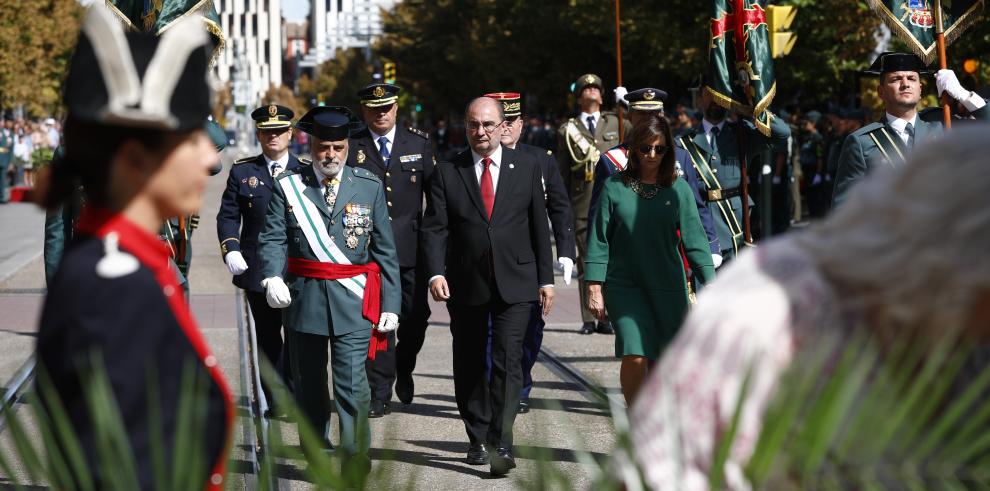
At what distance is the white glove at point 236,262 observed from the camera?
807 cm

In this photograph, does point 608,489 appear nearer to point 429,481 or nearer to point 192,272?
point 429,481

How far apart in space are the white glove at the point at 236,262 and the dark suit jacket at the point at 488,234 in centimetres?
104

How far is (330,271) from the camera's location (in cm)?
681

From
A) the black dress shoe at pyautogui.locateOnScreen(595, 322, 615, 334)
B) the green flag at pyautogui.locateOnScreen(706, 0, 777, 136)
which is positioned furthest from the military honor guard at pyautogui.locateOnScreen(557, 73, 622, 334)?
the green flag at pyautogui.locateOnScreen(706, 0, 777, 136)

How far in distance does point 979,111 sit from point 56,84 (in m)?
46.1

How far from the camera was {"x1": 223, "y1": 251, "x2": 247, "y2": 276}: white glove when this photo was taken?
807 centimetres

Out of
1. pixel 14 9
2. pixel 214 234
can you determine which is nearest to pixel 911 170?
pixel 214 234

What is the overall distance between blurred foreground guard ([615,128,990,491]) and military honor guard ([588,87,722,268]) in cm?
489

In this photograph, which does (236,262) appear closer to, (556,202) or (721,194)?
(556,202)

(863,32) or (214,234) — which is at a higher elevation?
(863,32)

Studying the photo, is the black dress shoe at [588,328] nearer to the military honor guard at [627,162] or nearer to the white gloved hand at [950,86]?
the military honor guard at [627,162]

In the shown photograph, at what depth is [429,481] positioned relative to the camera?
22.7ft

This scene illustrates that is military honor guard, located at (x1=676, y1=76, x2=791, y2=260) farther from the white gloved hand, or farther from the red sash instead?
the red sash

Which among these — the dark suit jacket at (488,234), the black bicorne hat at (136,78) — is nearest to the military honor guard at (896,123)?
the dark suit jacket at (488,234)
